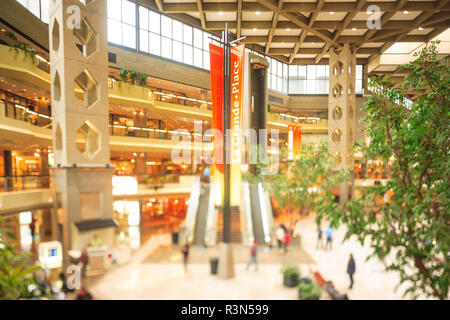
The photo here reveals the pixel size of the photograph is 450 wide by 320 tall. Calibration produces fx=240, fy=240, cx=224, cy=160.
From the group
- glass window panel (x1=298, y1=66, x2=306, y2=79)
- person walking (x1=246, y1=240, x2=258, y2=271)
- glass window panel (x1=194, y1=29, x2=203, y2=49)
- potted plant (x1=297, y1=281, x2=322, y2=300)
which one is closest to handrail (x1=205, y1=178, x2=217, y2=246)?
person walking (x1=246, y1=240, x2=258, y2=271)

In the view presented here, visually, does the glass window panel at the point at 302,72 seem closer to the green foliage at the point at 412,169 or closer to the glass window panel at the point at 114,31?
the glass window panel at the point at 114,31

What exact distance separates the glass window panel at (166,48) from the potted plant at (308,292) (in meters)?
7.41

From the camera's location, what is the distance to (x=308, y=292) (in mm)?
6152

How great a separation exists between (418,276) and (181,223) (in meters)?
5.52

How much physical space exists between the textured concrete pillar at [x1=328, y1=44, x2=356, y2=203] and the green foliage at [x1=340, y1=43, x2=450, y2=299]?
6.33 m

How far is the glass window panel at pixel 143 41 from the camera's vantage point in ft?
20.1

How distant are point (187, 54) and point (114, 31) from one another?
2.12 m

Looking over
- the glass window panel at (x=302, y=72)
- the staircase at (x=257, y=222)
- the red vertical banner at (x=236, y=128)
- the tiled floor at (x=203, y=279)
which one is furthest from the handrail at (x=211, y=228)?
the glass window panel at (x=302, y=72)

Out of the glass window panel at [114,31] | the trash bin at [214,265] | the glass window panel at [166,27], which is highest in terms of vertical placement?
the glass window panel at [166,27]

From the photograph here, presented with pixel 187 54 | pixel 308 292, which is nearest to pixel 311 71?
pixel 187 54

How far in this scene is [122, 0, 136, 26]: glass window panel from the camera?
6339 millimetres

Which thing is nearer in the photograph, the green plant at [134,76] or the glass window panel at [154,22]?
the glass window panel at [154,22]

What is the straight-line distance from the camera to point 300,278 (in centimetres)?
682
